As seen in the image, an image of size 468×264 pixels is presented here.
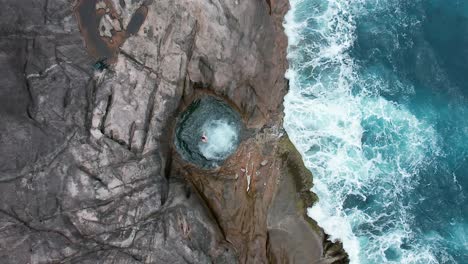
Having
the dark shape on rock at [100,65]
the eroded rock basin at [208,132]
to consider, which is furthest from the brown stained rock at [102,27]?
the eroded rock basin at [208,132]

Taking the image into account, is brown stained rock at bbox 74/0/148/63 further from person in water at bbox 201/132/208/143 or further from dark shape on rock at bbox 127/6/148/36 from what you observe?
person in water at bbox 201/132/208/143

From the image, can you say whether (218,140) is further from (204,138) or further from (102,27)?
(102,27)

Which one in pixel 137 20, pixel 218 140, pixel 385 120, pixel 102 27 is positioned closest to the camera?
pixel 102 27

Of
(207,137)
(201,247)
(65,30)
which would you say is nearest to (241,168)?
(207,137)

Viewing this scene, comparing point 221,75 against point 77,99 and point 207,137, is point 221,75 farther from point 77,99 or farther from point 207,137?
point 77,99

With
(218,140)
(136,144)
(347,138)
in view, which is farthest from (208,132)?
(347,138)

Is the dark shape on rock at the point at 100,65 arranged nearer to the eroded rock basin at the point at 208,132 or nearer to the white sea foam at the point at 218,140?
the eroded rock basin at the point at 208,132
